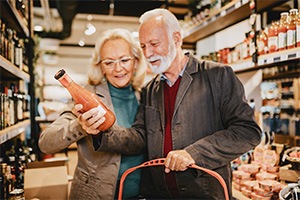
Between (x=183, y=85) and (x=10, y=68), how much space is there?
1194 mm

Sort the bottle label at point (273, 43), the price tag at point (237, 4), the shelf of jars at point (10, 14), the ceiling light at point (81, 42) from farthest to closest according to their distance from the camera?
1. the ceiling light at point (81, 42)
2. the price tag at point (237, 4)
3. the shelf of jars at point (10, 14)
4. the bottle label at point (273, 43)

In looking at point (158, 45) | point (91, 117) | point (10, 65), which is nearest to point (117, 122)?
point (91, 117)

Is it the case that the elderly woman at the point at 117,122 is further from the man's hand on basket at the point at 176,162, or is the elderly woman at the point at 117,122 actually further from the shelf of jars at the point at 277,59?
the shelf of jars at the point at 277,59

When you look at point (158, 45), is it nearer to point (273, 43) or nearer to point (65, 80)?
point (65, 80)

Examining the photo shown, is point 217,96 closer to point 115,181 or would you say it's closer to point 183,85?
point 183,85

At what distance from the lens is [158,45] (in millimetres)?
1790

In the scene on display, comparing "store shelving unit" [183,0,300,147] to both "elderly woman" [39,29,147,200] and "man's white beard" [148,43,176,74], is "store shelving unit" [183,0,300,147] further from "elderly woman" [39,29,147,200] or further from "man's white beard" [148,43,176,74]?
"elderly woman" [39,29,147,200]

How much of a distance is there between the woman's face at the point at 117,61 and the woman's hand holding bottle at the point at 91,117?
0.47 m

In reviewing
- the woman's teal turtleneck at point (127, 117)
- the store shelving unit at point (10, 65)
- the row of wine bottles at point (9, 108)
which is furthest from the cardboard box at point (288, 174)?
the row of wine bottles at point (9, 108)

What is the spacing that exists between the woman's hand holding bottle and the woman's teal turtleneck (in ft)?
1.40

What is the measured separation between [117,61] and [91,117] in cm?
53

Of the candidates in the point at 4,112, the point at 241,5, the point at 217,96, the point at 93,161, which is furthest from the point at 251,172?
the point at 4,112

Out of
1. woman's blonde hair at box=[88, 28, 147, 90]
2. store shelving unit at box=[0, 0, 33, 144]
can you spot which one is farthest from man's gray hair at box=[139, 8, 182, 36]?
store shelving unit at box=[0, 0, 33, 144]

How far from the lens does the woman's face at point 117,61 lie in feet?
6.30
